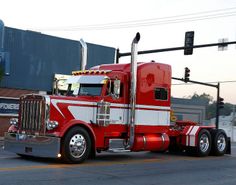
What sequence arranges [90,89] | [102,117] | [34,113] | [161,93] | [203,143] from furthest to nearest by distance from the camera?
[203,143] → [161,93] → [90,89] → [102,117] → [34,113]

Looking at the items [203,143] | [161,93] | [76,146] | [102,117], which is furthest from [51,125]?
[203,143]

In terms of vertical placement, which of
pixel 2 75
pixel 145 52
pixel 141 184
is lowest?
pixel 141 184

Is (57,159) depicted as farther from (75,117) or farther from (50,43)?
(50,43)

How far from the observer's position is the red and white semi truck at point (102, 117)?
13.2m

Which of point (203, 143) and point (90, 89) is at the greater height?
point (90, 89)

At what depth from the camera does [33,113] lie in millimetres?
13562

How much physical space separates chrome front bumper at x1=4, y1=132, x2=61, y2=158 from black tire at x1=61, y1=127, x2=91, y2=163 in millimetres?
279

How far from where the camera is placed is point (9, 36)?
27375 millimetres

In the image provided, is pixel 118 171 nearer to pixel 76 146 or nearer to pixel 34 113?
pixel 76 146

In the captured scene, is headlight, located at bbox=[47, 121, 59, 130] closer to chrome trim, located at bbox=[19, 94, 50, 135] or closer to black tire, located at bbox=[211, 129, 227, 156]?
chrome trim, located at bbox=[19, 94, 50, 135]

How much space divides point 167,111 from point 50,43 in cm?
1463

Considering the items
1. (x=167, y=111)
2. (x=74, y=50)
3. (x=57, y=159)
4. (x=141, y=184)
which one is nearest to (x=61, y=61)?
(x=74, y=50)

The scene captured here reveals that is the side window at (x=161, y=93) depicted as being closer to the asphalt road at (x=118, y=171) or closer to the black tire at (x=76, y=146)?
the asphalt road at (x=118, y=171)

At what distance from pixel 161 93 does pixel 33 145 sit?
198 inches
